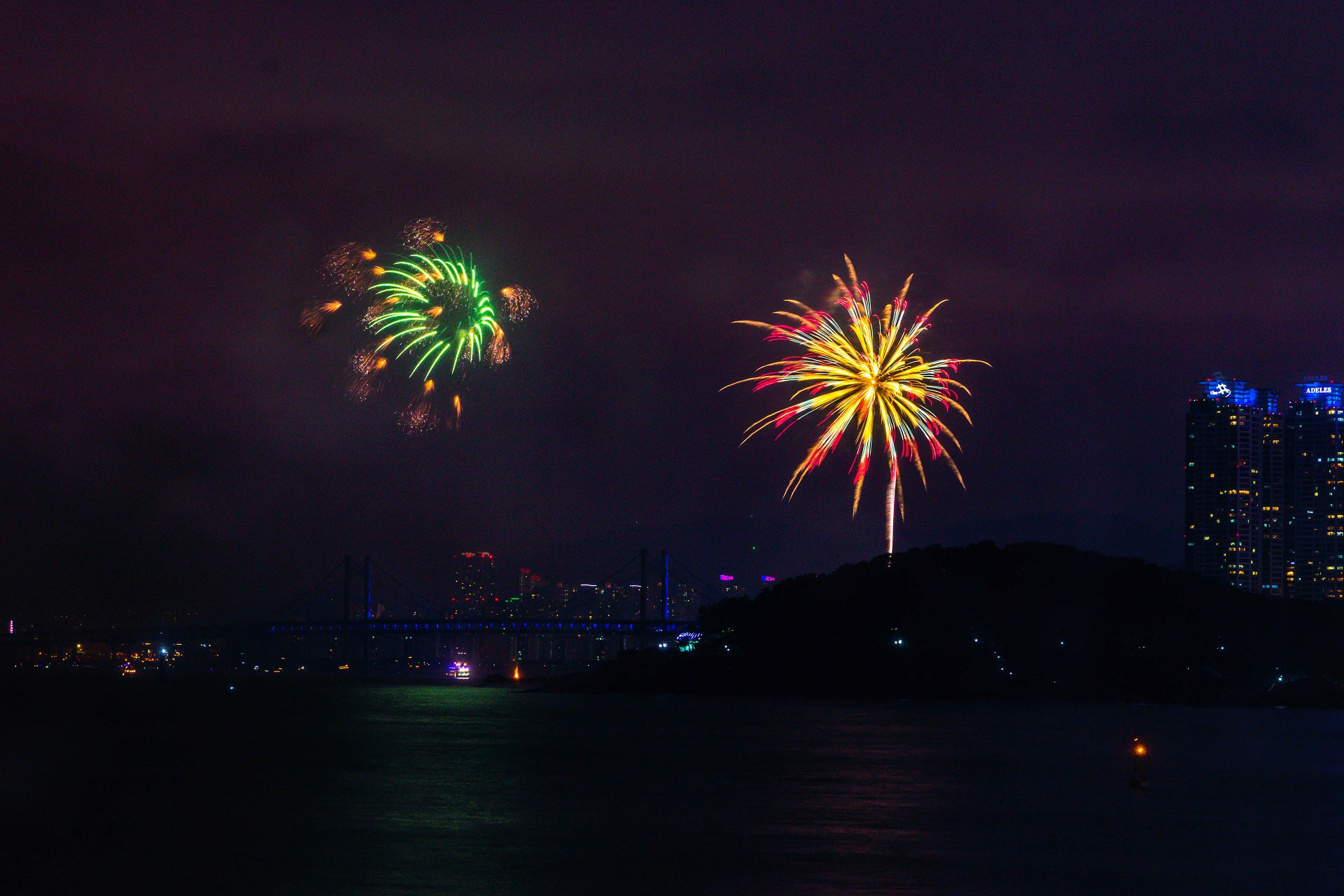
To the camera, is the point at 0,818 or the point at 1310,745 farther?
the point at 1310,745

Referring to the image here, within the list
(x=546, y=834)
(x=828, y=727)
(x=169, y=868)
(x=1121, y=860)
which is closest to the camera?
(x=169, y=868)

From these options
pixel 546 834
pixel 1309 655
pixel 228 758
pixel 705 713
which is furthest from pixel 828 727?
pixel 1309 655

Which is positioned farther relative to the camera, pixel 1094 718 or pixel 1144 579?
pixel 1144 579

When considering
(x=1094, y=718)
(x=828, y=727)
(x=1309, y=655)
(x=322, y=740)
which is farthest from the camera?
(x=1309, y=655)

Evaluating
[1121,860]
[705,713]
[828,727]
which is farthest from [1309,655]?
[1121,860]

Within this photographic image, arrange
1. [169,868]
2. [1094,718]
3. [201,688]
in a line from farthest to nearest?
[201,688] < [1094,718] < [169,868]

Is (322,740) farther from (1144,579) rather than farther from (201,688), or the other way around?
(201,688)

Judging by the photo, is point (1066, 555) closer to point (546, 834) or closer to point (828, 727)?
point (828, 727)

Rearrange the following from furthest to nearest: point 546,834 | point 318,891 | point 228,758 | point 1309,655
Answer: point 1309,655 < point 228,758 < point 546,834 < point 318,891

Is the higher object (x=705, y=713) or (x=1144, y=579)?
(x=1144, y=579)
